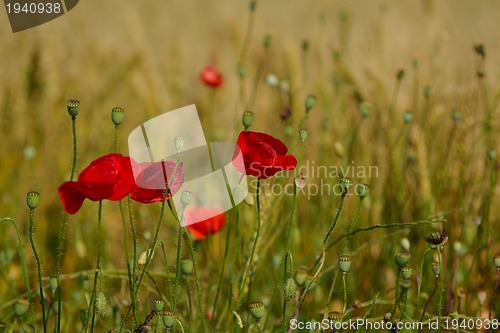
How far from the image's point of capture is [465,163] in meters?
1.67

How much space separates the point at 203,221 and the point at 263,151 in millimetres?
436

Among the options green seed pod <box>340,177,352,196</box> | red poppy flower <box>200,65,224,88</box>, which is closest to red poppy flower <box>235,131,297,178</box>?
green seed pod <box>340,177,352,196</box>

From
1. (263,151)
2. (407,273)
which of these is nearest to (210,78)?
(263,151)

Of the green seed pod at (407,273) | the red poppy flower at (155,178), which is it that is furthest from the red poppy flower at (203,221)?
the green seed pod at (407,273)

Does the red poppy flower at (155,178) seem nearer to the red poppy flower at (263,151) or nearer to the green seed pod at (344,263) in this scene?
the red poppy flower at (263,151)

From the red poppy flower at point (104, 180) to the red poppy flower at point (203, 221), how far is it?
1.49 feet

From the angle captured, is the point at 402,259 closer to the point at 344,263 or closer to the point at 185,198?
the point at 344,263

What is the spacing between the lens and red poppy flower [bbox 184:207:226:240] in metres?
1.44

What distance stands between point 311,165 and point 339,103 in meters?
0.19

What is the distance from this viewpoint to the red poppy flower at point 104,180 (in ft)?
3.11

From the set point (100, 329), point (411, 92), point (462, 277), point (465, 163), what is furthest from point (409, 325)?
point (411, 92)

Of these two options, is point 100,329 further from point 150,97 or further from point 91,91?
point 91,91

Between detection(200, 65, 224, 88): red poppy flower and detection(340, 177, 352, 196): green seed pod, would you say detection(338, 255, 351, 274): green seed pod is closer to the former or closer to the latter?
detection(340, 177, 352, 196): green seed pod

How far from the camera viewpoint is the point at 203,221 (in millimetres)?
1437
